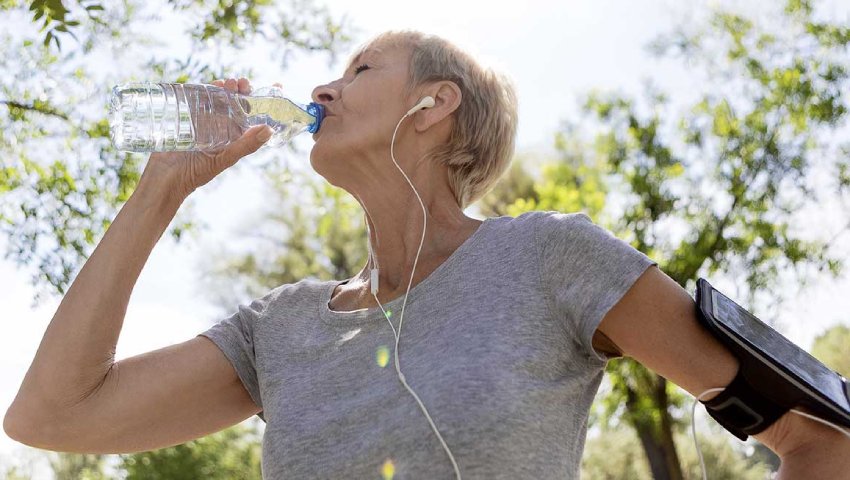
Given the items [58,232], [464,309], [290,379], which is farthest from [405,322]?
[58,232]

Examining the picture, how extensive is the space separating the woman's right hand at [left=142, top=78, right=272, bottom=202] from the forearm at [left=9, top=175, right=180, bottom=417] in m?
0.18

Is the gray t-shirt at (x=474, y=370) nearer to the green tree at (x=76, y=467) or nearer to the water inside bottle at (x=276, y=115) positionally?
the water inside bottle at (x=276, y=115)

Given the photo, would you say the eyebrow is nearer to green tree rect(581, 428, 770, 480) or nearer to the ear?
the ear

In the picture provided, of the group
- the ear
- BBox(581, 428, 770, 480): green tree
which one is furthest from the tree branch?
BBox(581, 428, 770, 480): green tree

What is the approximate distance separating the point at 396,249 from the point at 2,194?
4.78 meters

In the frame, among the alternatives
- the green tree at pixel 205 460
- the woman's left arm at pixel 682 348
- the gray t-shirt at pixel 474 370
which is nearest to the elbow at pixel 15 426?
the gray t-shirt at pixel 474 370

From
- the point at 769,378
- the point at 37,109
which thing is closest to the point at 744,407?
the point at 769,378

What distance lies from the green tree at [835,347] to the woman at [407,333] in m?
13.0

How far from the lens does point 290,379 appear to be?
219 cm

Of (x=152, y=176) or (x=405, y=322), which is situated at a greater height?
(x=152, y=176)

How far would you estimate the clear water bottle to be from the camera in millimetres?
2738

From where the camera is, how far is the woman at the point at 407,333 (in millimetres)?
1864

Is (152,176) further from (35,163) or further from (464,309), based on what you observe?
(35,163)

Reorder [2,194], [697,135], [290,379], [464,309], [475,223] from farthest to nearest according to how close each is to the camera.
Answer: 1. [697,135]
2. [2,194]
3. [475,223]
4. [290,379]
5. [464,309]
